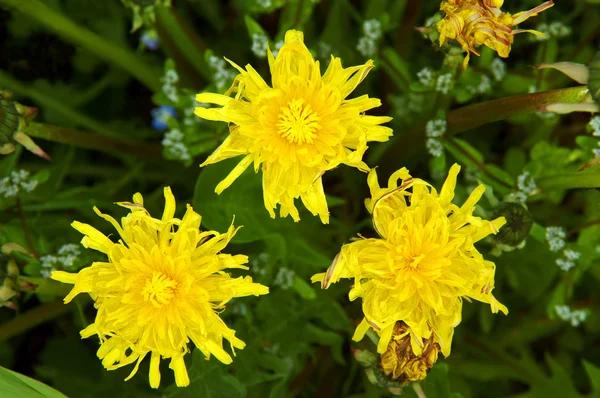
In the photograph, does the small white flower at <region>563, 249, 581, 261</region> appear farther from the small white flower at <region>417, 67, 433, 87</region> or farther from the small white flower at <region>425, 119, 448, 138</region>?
the small white flower at <region>417, 67, 433, 87</region>

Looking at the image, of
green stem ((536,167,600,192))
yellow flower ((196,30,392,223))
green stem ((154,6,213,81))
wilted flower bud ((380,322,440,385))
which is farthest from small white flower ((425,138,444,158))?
green stem ((154,6,213,81))

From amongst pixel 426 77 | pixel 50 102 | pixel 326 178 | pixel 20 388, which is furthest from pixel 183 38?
pixel 20 388

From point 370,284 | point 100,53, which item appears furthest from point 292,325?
point 100,53

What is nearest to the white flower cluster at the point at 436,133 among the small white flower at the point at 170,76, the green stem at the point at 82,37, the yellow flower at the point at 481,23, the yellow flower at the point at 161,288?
the yellow flower at the point at 481,23

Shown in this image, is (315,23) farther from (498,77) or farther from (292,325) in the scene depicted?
(292,325)

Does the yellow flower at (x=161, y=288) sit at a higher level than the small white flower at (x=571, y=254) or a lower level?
higher

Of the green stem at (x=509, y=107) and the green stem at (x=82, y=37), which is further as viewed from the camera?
the green stem at (x=82, y=37)

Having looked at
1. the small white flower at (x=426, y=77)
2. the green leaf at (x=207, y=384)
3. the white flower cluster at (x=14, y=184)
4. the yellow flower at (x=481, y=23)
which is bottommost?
the green leaf at (x=207, y=384)

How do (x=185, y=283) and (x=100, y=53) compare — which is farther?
(x=100, y=53)

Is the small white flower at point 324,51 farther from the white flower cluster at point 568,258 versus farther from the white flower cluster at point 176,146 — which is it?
the white flower cluster at point 568,258
